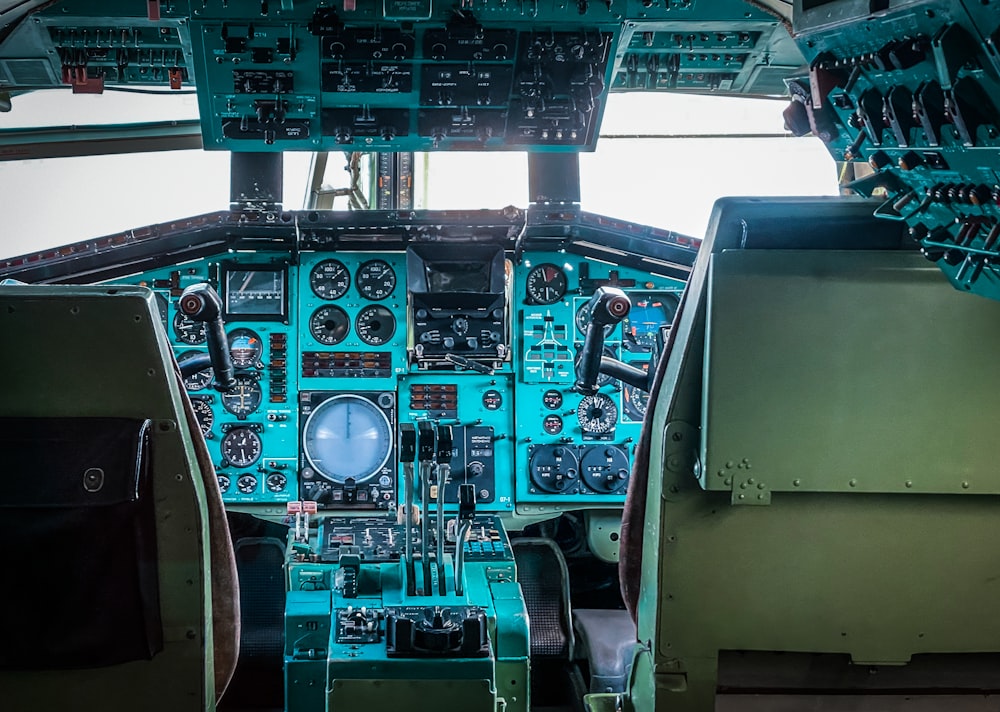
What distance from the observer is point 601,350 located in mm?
3523

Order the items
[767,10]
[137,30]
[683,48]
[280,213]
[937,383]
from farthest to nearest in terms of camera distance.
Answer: [280,213], [683,48], [137,30], [767,10], [937,383]

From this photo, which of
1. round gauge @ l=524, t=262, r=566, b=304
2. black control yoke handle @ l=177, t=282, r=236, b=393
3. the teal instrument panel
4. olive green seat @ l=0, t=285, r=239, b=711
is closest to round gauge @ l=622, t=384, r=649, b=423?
the teal instrument panel

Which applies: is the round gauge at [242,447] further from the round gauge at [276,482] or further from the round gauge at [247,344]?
the round gauge at [247,344]

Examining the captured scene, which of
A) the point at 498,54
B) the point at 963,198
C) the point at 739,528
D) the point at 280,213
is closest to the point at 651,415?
the point at 739,528

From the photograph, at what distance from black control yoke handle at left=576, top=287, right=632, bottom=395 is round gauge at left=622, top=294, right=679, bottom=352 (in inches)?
37.3

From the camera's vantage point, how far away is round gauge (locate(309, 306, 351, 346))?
4.57 metres

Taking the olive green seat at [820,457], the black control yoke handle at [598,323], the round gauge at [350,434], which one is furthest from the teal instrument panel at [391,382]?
the olive green seat at [820,457]

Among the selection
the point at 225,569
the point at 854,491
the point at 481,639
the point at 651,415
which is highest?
the point at 651,415

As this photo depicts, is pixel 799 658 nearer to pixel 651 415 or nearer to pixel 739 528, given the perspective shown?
pixel 739 528

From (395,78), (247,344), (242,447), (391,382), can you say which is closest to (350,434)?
(391,382)

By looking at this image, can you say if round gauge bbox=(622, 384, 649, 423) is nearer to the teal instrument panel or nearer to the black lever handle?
the teal instrument panel

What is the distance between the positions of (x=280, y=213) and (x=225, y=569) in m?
2.52

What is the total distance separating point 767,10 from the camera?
10.7 feet

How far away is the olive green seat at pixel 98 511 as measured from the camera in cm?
175
